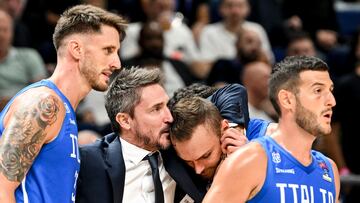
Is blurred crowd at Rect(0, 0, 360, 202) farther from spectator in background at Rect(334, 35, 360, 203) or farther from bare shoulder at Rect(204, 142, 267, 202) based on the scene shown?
bare shoulder at Rect(204, 142, 267, 202)

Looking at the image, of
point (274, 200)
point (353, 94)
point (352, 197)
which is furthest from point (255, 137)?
point (353, 94)

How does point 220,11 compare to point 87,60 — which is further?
point 220,11

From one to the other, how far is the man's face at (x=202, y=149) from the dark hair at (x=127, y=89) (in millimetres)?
340

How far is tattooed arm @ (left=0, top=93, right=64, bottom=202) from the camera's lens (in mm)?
3824

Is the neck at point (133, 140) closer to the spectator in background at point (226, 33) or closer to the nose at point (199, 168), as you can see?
the nose at point (199, 168)

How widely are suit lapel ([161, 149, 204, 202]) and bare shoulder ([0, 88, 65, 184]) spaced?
691 mm

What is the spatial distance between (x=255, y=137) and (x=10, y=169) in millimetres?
1357

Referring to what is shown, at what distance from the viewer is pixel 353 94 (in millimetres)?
7812

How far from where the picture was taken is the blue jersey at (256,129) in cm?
448

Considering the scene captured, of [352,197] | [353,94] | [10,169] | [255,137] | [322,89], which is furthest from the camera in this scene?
[353,94]

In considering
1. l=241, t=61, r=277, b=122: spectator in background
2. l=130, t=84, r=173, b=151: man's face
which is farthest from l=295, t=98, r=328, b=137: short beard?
l=241, t=61, r=277, b=122: spectator in background

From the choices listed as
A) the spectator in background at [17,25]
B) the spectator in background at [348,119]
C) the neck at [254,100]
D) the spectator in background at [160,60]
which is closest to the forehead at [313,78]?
the neck at [254,100]

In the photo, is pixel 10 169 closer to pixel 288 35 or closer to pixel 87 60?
pixel 87 60

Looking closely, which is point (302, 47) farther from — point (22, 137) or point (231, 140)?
point (22, 137)
